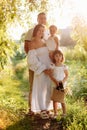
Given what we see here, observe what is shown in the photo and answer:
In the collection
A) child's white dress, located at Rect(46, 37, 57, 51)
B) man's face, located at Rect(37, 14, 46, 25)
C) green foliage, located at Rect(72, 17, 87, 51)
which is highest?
man's face, located at Rect(37, 14, 46, 25)

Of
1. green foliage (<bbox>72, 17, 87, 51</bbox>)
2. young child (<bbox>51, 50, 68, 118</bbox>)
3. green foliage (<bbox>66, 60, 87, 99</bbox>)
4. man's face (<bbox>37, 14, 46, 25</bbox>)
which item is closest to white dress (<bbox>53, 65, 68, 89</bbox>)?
young child (<bbox>51, 50, 68, 118</bbox>)

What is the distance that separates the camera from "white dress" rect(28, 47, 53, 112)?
9.51 meters

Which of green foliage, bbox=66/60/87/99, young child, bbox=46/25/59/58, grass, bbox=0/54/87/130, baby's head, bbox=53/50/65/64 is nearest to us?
grass, bbox=0/54/87/130

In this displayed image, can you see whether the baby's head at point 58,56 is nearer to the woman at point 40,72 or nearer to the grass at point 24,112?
the woman at point 40,72

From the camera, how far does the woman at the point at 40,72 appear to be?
9461 millimetres

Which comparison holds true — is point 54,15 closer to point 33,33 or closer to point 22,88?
point 33,33

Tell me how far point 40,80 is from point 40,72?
0.24 metres

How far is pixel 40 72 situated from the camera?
9.52 metres

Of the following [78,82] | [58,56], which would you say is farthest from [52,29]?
[78,82]

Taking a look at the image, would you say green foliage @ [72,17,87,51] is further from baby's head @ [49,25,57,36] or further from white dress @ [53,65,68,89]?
white dress @ [53,65,68,89]

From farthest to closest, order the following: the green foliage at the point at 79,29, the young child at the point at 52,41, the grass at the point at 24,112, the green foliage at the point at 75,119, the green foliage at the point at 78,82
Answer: the green foliage at the point at 78,82 < the green foliage at the point at 79,29 < the young child at the point at 52,41 < the grass at the point at 24,112 < the green foliage at the point at 75,119

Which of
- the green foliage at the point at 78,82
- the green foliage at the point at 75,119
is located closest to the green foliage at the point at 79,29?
the green foliage at the point at 78,82

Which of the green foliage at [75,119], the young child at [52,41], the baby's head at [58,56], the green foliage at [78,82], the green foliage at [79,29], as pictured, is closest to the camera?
the green foliage at [75,119]

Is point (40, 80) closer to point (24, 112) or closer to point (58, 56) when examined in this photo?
point (58, 56)
